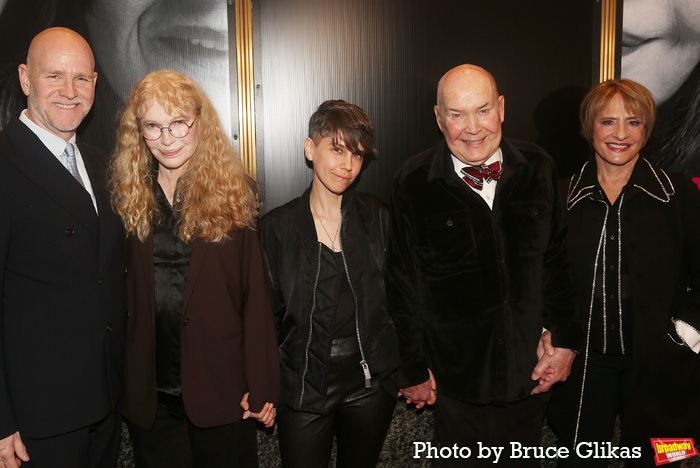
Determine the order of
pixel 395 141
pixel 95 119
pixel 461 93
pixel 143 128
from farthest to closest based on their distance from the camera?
pixel 395 141, pixel 95 119, pixel 461 93, pixel 143 128

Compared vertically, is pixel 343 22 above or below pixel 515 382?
above

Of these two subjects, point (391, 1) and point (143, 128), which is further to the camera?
point (391, 1)

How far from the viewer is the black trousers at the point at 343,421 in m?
2.32

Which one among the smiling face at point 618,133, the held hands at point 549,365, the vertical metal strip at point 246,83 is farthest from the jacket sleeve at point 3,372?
the smiling face at point 618,133

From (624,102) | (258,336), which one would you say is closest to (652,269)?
(624,102)

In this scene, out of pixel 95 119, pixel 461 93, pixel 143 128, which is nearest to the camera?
pixel 143 128

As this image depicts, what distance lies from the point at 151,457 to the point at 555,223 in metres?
1.92

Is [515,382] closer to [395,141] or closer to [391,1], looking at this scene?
[395,141]

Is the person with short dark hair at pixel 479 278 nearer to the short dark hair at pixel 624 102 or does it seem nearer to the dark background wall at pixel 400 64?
the short dark hair at pixel 624 102

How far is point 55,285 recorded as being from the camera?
6.38 ft

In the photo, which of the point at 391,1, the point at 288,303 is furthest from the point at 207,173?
the point at 391,1

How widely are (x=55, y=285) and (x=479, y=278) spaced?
161 cm

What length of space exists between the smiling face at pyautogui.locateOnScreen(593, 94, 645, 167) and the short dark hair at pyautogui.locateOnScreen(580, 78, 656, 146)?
0.02 metres

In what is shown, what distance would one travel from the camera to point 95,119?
9.30 feet
